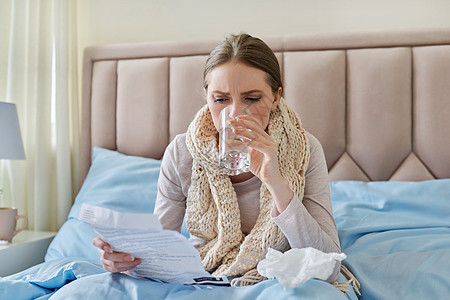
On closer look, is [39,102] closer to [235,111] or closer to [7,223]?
[7,223]

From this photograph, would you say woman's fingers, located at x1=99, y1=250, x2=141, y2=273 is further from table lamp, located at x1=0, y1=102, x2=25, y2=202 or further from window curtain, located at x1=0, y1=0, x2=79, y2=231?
window curtain, located at x1=0, y1=0, x2=79, y2=231

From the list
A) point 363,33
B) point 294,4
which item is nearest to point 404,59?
point 363,33

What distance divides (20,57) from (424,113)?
1713mm

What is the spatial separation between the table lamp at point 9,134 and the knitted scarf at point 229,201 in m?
0.85

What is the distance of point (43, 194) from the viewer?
212cm

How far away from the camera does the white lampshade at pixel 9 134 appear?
177 cm

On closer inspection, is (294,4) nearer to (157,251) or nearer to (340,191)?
(340,191)

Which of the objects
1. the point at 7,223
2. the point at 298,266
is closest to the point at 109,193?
the point at 7,223

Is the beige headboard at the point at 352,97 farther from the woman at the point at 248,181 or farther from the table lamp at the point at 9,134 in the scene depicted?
the woman at the point at 248,181

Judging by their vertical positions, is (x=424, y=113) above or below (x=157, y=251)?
above

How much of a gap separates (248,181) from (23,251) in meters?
1.04

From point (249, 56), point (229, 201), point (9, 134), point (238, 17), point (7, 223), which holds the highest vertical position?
point (238, 17)

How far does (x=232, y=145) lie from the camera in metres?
1.07

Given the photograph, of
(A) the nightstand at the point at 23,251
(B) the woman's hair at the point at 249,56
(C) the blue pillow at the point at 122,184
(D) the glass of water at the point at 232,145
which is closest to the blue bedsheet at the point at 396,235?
(D) the glass of water at the point at 232,145
